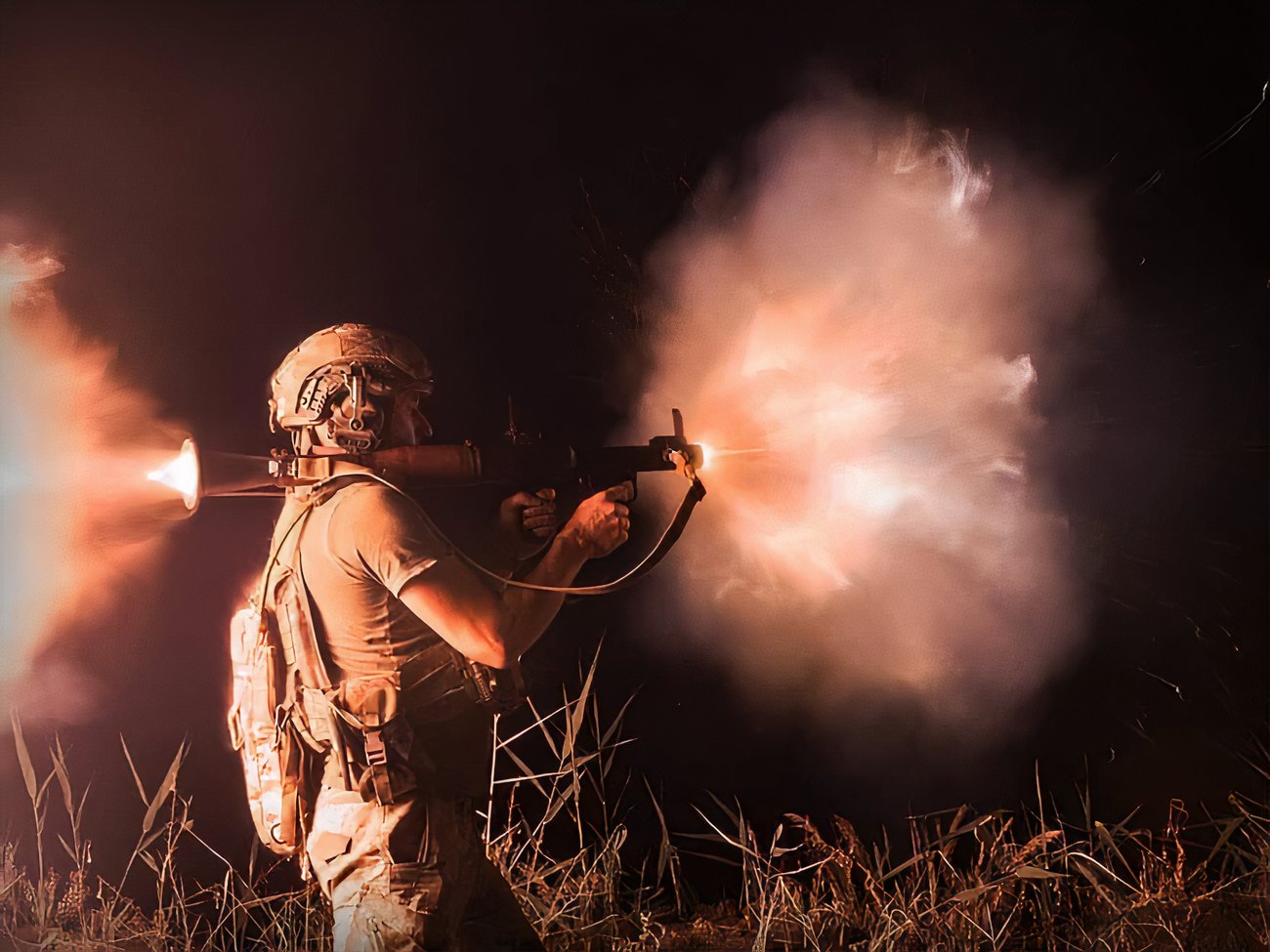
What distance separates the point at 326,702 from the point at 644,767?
71 cm

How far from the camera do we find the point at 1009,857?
2.39 meters

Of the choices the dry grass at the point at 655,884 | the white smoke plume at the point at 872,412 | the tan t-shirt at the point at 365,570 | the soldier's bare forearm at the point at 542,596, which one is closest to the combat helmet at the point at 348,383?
the tan t-shirt at the point at 365,570

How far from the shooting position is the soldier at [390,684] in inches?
81.7

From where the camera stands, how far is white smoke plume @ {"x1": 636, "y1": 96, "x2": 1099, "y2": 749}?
7.95ft

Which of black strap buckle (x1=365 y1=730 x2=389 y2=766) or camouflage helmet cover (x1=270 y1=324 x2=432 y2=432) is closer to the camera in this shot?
black strap buckle (x1=365 y1=730 x2=389 y2=766)

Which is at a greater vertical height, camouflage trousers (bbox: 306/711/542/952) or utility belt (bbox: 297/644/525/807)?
utility belt (bbox: 297/644/525/807)

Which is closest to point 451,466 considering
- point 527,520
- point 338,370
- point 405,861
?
point 527,520

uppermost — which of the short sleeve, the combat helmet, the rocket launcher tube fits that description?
the combat helmet

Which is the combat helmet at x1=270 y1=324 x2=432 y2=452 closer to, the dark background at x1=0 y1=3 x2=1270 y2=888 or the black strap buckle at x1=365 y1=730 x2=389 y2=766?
the dark background at x1=0 y1=3 x2=1270 y2=888

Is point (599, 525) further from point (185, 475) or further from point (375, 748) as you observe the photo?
point (185, 475)

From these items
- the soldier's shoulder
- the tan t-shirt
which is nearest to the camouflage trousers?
the tan t-shirt

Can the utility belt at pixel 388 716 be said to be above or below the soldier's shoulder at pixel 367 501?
below

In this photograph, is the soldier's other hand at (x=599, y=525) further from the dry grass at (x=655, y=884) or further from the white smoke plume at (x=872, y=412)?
the dry grass at (x=655, y=884)

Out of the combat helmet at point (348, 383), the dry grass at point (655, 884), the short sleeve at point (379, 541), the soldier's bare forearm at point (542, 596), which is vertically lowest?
the dry grass at point (655, 884)
